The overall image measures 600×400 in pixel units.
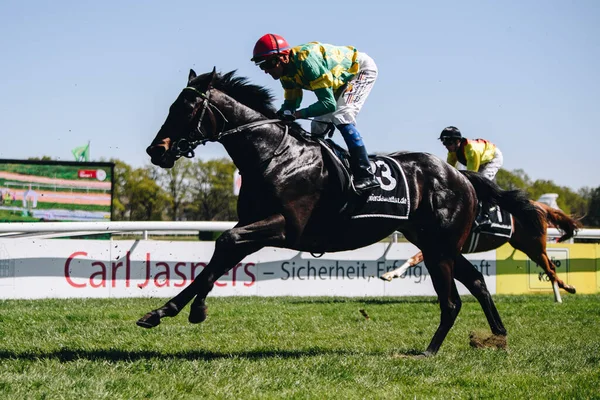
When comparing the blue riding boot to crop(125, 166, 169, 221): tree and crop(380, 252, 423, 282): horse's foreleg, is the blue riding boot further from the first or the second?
crop(125, 166, 169, 221): tree

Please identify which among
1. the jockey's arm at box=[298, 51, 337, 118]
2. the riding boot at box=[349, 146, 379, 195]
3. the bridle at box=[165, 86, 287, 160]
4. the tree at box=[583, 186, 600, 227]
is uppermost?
the jockey's arm at box=[298, 51, 337, 118]

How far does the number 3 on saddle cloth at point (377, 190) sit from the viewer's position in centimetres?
572

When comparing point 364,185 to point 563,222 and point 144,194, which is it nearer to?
point 563,222

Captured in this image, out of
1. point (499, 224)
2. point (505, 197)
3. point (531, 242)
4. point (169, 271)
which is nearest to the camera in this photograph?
point (505, 197)

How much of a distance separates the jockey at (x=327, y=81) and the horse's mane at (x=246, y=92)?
12cm

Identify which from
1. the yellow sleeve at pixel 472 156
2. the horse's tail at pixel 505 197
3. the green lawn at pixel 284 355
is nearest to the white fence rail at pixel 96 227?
the green lawn at pixel 284 355

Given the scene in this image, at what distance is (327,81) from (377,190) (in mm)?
976

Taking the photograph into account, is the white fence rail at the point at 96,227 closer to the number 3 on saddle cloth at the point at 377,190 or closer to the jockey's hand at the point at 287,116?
the number 3 on saddle cloth at the point at 377,190

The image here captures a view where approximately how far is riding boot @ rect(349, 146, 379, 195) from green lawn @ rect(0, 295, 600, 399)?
1.28 metres

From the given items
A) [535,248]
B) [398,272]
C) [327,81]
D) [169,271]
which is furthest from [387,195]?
[169,271]

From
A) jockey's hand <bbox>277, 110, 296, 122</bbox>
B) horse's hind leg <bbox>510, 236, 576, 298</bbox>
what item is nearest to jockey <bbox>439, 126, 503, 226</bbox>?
horse's hind leg <bbox>510, 236, 576, 298</bbox>

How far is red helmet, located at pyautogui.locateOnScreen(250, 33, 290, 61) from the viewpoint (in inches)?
213

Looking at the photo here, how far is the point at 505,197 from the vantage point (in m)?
7.07

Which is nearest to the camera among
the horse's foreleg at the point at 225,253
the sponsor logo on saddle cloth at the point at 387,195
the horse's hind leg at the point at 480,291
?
the horse's foreleg at the point at 225,253
